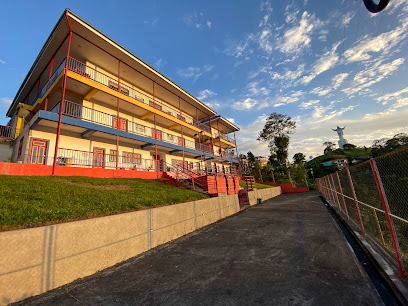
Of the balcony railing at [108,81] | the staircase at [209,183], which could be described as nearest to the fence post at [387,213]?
the staircase at [209,183]

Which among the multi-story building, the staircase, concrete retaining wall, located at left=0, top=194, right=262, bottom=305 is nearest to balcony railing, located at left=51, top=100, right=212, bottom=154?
the multi-story building

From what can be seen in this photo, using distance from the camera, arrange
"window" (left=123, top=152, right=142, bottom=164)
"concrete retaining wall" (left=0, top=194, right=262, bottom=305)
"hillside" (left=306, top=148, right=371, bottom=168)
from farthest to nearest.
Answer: "hillside" (left=306, top=148, right=371, bottom=168) < "window" (left=123, top=152, right=142, bottom=164) < "concrete retaining wall" (left=0, top=194, right=262, bottom=305)

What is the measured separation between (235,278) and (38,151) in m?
14.2

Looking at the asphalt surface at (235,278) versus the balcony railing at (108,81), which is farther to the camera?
the balcony railing at (108,81)

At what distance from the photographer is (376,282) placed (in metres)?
2.82

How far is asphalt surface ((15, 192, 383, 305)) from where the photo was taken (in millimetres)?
2629

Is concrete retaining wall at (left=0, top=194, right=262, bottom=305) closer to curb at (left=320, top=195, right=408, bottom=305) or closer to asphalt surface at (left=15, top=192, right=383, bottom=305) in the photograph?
asphalt surface at (left=15, top=192, right=383, bottom=305)

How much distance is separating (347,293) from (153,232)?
4604 millimetres

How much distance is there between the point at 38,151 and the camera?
37.4 feet

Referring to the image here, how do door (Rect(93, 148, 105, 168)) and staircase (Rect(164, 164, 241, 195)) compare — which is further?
door (Rect(93, 148, 105, 168))

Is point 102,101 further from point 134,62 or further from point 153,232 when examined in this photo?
point 153,232

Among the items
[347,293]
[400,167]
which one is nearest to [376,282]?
[347,293]

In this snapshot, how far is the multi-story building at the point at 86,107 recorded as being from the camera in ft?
37.6

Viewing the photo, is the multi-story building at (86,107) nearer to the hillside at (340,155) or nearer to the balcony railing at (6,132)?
the balcony railing at (6,132)
